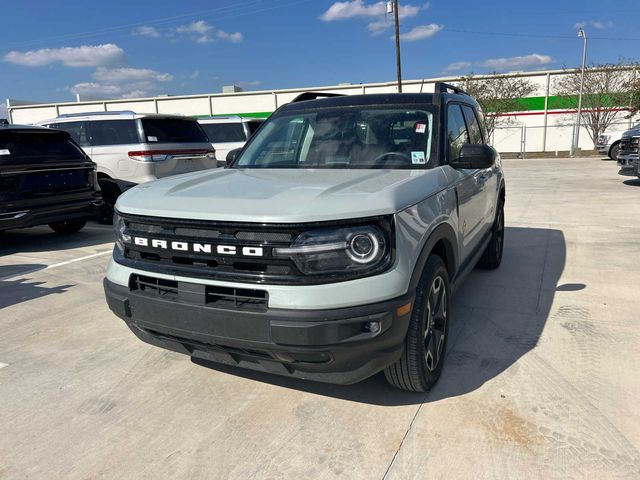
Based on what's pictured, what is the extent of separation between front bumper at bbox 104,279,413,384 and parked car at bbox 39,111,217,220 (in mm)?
6330

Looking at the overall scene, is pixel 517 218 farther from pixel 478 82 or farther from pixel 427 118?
pixel 478 82

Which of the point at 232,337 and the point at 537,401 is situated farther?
the point at 537,401

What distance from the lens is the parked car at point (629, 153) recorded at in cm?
1185

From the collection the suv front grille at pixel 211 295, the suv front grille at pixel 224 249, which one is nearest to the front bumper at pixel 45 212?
the suv front grille at pixel 224 249

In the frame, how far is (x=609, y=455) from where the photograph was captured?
231cm

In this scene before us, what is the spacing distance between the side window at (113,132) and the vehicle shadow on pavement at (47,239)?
156 centimetres

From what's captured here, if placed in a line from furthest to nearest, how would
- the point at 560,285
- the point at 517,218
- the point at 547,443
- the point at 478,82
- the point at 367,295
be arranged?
the point at 478,82 → the point at 517,218 → the point at 560,285 → the point at 547,443 → the point at 367,295

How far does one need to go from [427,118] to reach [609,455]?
228cm

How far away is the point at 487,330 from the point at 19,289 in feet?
15.1

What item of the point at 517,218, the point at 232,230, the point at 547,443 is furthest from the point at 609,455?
the point at 517,218

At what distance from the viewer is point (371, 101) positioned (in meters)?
3.79

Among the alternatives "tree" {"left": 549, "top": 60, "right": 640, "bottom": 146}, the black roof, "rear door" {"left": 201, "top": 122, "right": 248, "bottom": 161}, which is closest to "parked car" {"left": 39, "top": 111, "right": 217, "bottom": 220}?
"rear door" {"left": 201, "top": 122, "right": 248, "bottom": 161}

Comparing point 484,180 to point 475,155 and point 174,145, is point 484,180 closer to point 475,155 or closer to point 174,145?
point 475,155

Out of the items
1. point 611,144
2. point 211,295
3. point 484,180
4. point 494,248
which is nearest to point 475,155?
point 484,180
